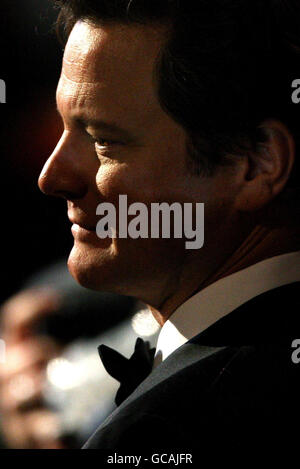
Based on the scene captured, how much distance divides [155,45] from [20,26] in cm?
125

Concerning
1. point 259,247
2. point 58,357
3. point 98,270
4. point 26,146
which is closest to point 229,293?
point 259,247

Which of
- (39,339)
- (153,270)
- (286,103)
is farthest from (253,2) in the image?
(39,339)

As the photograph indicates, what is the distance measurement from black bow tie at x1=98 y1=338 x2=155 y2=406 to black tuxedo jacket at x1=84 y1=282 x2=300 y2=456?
18 centimetres

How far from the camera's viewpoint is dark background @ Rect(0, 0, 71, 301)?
8.06 ft

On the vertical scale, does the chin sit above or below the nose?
below

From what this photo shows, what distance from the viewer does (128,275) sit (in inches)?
51.1

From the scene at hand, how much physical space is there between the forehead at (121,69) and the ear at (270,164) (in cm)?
15

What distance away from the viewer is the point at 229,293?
1264 mm

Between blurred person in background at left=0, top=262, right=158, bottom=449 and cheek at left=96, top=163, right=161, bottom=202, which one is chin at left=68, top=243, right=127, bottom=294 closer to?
cheek at left=96, top=163, right=161, bottom=202

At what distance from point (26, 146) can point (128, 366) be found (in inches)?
49.1

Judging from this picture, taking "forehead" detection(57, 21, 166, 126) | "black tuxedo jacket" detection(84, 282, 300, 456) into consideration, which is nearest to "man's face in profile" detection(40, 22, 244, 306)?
"forehead" detection(57, 21, 166, 126)

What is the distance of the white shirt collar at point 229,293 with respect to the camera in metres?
1.25
